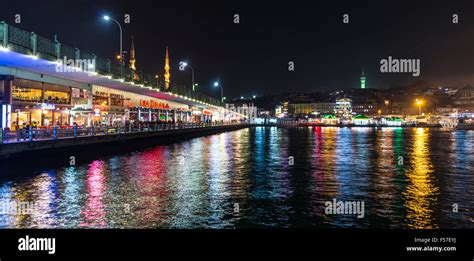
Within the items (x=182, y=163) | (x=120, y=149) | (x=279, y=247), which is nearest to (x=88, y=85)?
(x=120, y=149)

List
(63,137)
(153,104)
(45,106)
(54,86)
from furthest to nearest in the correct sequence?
(153,104) → (54,86) → (45,106) → (63,137)

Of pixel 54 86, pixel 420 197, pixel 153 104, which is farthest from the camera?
pixel 153 104

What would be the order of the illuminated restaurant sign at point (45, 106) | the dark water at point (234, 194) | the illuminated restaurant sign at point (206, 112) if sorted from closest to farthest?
1. the dark water at point (234, 194)
2. the illuminated restaurant sign at point (45, 106)
3. the illuminated restaurant sign at point (206, 112)

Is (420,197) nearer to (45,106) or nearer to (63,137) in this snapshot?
Answer: (63,137)

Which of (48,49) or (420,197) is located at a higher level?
(48,49)

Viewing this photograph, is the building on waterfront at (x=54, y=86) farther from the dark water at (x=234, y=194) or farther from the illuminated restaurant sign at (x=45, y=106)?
the dark water at (x=234, y=194)

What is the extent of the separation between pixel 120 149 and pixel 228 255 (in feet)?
105

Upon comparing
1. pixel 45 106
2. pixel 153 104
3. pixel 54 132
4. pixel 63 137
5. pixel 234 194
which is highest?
pixel 153 104

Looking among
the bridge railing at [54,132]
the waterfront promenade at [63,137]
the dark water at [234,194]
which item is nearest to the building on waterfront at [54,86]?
the bridge railing at [54,132]

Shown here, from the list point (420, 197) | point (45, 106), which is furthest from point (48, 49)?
point (420, 197)

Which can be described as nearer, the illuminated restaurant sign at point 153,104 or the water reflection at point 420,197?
the water reflection at point 420,197

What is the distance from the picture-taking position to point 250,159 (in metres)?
31.0

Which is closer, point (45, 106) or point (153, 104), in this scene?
point (45, 106)

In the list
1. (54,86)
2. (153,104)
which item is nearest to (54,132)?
(54,86)
